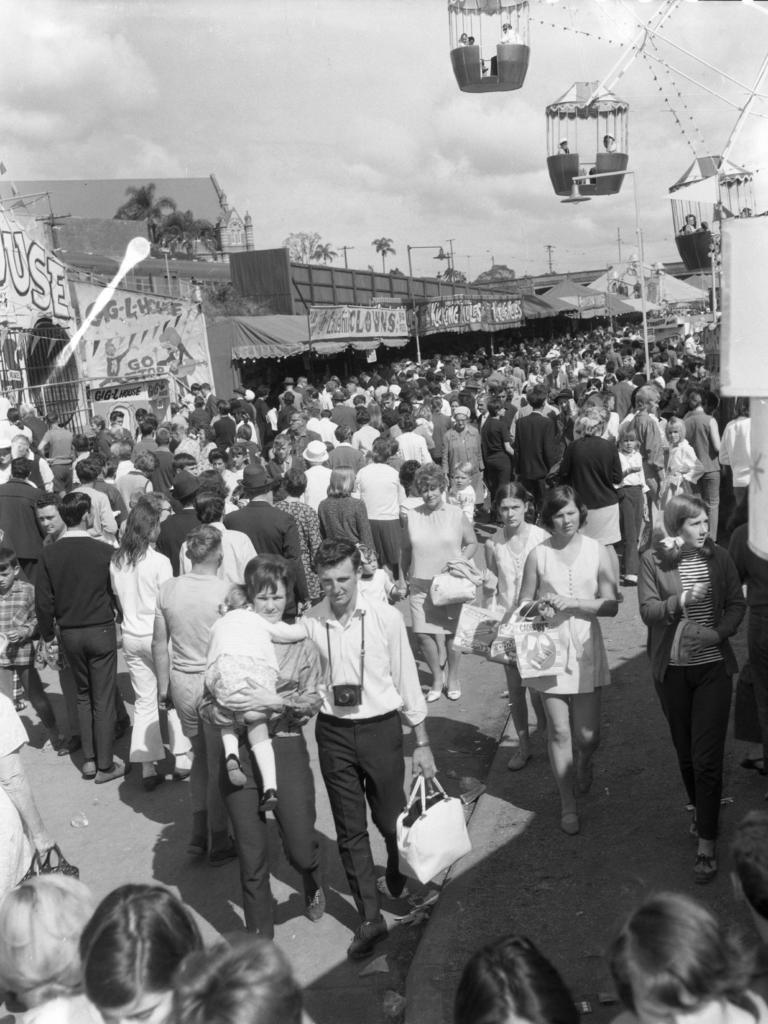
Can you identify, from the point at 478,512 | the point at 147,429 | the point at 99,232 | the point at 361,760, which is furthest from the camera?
A: the point at 99,232

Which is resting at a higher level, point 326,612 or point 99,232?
point 99,232

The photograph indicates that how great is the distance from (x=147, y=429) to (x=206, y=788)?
718 centimetres

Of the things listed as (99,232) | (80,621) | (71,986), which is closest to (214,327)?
(80,621)

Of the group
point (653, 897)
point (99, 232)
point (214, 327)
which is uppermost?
point (99, 232)

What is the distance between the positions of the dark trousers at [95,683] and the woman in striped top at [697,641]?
140 inches

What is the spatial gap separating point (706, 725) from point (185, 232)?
65231 millimetres

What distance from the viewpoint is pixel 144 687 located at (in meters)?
6.81

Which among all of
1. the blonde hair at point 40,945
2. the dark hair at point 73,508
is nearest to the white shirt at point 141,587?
the dark hair at point 73,508

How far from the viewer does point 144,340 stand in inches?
793

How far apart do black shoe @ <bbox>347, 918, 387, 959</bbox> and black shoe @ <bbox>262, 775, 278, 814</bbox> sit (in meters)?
0.72

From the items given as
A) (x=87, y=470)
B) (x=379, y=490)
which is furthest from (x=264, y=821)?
(x=379, y=490)

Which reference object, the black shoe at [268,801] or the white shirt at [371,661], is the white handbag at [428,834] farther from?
the black shoe at [268,801]

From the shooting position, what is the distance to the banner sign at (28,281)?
18156 mm

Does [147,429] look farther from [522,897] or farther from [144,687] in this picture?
[522,897]
